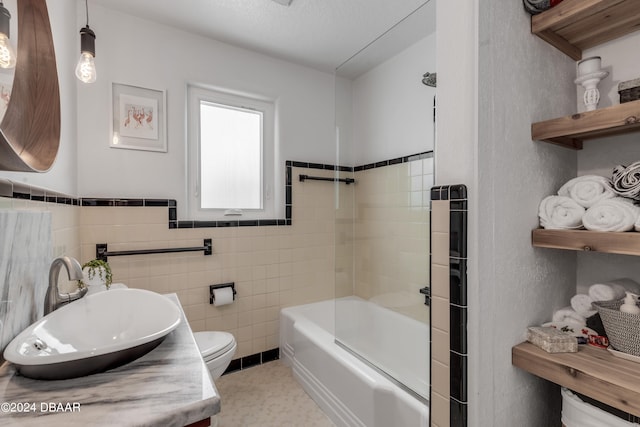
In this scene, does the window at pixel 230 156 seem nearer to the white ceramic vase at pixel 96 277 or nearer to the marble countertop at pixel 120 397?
the white ceramic vase at pixel 96 277

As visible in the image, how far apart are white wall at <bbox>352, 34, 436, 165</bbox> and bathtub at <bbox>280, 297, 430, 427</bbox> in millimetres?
1255

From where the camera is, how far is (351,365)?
1.64 meters

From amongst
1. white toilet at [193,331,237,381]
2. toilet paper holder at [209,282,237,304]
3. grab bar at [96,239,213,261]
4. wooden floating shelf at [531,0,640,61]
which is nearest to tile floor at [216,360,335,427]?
white toilet at [193,331,237,381]

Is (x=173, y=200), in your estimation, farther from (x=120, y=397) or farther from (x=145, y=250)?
(x=120, y=397)

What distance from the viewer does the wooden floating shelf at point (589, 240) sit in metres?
0.85

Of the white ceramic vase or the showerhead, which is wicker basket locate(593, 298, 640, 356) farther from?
the white ceramic vase

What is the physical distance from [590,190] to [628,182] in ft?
0.31

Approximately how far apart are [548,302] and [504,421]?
0.47 meters

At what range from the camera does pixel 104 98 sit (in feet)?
6.29

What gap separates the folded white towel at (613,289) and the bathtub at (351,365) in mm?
735

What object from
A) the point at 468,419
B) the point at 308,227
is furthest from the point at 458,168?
the point at 308,227

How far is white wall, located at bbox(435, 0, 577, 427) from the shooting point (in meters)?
0.96

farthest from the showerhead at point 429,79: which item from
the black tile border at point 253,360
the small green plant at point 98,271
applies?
the black tile border at point 253,360

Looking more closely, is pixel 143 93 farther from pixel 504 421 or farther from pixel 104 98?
pixel 504 421
